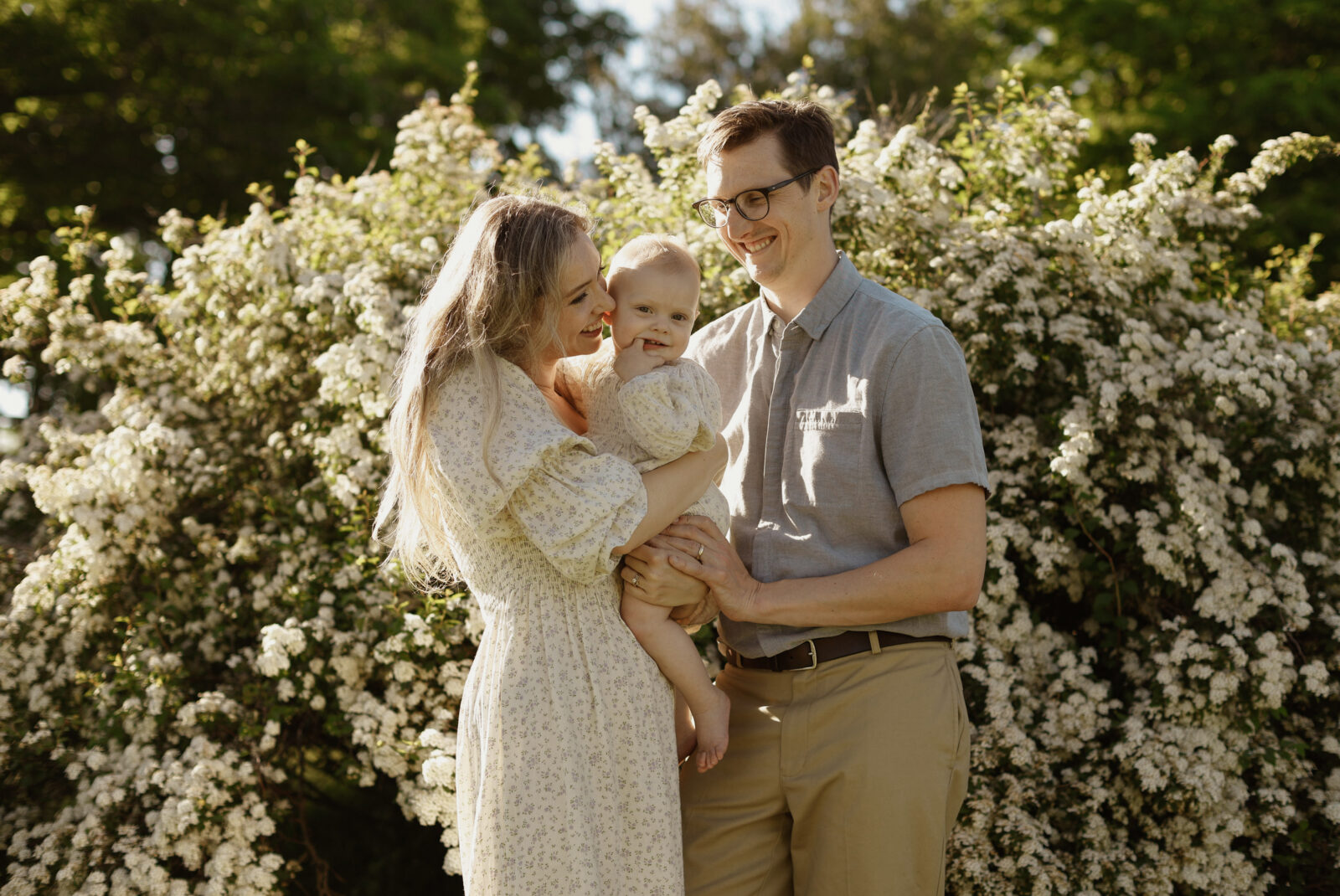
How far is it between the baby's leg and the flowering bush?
50.8 inches

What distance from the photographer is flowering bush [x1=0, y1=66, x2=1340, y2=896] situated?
136 inches

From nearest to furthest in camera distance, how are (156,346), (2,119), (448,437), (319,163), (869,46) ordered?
(448,437) < (156,346) < (2,119) < (319,163) < (869,46)

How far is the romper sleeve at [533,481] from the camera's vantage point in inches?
81.8

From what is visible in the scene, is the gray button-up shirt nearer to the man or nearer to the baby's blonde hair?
the man

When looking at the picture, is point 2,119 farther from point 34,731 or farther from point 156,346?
point 34,731

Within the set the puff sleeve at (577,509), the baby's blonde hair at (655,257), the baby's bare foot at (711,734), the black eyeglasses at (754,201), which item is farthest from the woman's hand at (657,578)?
the black eyeglasses at (754,201)

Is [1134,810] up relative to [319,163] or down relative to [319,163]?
down

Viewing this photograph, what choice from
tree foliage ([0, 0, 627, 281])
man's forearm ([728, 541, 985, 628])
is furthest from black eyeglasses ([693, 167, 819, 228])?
tree foliage ([0, 0, 627, 281])

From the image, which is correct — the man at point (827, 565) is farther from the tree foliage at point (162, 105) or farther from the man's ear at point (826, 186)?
the tree foliage at point (162, 105)

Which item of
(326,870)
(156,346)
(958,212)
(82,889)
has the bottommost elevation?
(326,870)

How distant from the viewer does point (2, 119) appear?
11695 millimetres

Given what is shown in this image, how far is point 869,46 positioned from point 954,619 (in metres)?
20.1

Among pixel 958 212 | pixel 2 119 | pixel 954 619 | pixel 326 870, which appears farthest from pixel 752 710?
pixel 2 119

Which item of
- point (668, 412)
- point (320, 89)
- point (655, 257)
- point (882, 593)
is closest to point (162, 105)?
point (320, 89)
